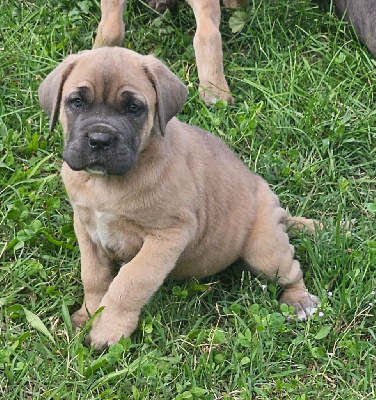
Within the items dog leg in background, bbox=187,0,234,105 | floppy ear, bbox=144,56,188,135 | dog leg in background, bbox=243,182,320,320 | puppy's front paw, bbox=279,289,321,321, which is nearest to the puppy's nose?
floppy ear, bbox=144,56,188,135

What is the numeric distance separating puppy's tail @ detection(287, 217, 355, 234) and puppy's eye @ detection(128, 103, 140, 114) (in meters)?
1.76

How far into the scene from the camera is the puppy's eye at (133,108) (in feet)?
15.9

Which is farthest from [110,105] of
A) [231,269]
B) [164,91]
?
[231,269]

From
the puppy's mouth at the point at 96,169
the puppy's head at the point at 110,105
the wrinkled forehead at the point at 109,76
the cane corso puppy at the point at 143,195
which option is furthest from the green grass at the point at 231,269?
the wrinkled forehead at the point at 109,76

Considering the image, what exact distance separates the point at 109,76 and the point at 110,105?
0.54 ft

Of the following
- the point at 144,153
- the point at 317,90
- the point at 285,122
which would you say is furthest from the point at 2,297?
the point at 317,90

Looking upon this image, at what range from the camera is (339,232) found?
594 cm

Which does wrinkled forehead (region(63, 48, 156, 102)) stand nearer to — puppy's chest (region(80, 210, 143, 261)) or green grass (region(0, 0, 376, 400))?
puppy's chest (region(80, 210, 143, 261))

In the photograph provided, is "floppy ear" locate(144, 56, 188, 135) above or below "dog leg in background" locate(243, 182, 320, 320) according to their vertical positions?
above

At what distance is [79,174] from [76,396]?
1339 millimetres

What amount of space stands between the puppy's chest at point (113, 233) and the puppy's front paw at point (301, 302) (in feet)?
3.80

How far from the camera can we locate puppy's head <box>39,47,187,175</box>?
4742 millimetres

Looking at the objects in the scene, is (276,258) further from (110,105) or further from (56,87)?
(56,87)

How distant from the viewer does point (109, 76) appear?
188 inches
